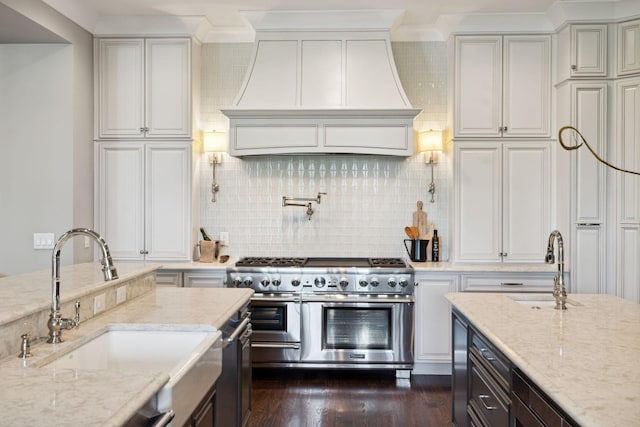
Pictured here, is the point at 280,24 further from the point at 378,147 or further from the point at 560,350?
the point at 560,350

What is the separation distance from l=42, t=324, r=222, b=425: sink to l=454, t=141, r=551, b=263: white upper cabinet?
2830 millimetres

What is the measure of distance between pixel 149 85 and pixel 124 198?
1.01m

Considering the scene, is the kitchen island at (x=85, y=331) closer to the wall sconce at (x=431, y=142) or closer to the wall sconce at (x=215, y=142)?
the wall sconce at (x=215, y=142)

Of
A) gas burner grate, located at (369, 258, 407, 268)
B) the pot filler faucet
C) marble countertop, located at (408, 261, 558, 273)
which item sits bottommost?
marble countertop, located at (408, 261, 558, 273)

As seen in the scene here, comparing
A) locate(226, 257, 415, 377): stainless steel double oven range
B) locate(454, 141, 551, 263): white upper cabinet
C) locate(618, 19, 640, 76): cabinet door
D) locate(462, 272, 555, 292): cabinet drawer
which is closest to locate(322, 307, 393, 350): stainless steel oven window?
locate(226, 257, 415, 377): stainless steel double oven range

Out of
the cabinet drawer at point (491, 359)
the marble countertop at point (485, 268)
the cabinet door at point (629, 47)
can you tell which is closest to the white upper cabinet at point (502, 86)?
the cabinet door at point (629, 47)

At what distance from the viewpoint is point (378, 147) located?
431cm

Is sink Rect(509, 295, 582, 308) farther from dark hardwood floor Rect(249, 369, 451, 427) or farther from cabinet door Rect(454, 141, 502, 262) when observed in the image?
cabinet door Rect(454, 141, 502, 262)

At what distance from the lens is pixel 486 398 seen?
2248mm

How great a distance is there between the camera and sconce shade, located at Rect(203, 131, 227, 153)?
4.63 m

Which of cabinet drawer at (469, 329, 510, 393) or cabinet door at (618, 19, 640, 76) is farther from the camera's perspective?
cabinet door at (618, 19, 640, 76)

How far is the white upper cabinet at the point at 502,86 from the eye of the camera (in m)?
4.37

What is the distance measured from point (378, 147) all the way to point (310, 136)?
58 centimetres

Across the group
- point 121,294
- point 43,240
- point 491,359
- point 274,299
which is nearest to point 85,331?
point 121,294
